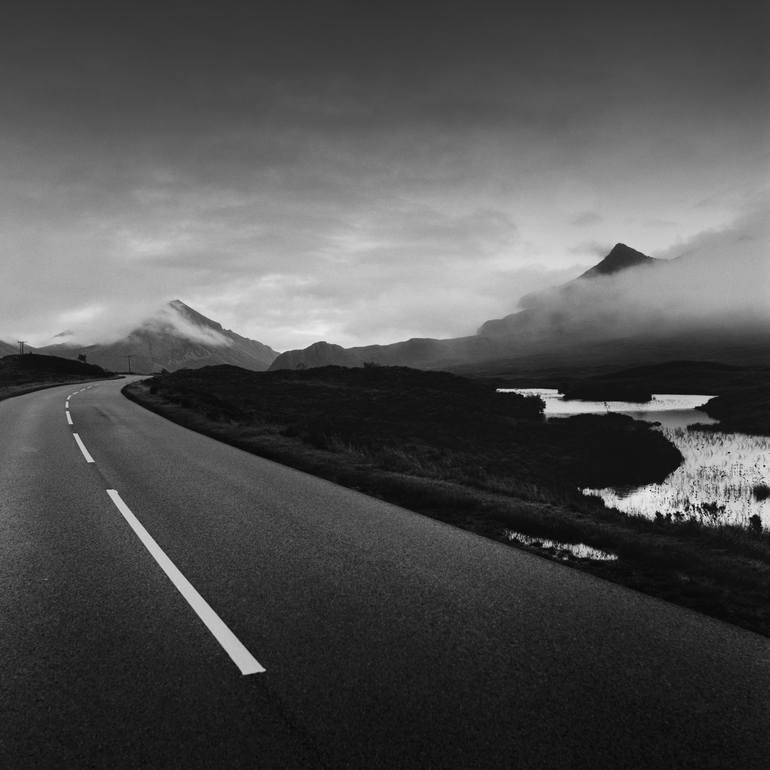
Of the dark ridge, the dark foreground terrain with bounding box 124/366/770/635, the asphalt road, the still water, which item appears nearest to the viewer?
the asphalt road

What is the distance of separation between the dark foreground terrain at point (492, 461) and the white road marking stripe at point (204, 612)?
13.8 feet

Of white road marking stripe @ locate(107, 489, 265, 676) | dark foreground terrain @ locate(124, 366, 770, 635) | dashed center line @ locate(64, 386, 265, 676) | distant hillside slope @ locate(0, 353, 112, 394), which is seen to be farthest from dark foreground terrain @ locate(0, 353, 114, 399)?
white road marking stripe @ locate(107, 489, 265, 676)

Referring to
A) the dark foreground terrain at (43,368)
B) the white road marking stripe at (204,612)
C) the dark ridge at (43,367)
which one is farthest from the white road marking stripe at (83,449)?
the dark ridge at (43,367)

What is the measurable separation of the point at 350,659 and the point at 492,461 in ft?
111

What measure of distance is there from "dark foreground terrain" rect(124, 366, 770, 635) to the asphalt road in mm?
1162

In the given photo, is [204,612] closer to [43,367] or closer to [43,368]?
[43,368]

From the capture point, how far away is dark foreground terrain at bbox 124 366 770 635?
6.62m

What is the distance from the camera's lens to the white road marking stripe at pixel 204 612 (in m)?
4.03

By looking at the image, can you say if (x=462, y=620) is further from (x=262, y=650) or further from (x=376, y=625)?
(x=262, y=650)

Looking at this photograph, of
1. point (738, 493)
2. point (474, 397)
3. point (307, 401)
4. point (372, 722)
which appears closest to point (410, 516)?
point (372, 722)

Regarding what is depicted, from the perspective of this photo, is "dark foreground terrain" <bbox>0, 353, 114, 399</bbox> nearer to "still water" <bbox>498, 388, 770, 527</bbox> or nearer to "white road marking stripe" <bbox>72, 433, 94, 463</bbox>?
"white road marking stripe" <bbox>72, 433, 94, 463</bbox>

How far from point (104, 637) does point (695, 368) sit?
185395mm

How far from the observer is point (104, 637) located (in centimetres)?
447

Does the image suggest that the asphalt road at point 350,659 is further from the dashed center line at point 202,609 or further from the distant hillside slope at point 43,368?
the distant hillside slope at point 43,368
